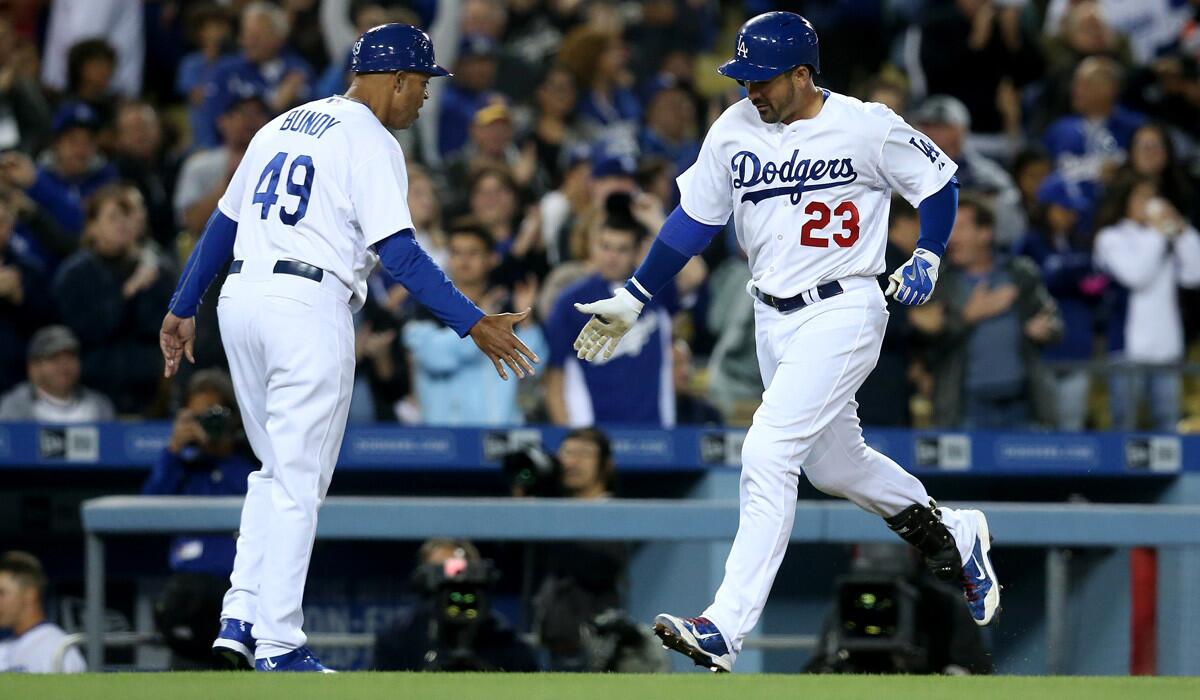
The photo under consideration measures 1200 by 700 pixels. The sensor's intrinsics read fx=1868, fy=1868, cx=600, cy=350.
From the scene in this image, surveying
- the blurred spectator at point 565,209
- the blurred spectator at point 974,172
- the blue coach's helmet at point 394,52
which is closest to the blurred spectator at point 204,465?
the blue coach's helmet at point 394,52

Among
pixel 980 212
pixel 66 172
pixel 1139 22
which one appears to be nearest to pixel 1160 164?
pixel 980 212

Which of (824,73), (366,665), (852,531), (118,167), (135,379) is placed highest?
(824,73)

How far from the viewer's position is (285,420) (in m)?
5.25

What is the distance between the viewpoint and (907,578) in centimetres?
687

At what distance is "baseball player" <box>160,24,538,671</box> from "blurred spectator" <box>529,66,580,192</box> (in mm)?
5343

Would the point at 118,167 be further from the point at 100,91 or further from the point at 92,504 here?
the point at 92,504

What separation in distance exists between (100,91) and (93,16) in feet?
2.92

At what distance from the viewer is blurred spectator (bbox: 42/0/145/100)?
1134 centimetres

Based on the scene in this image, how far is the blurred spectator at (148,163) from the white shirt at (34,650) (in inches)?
125

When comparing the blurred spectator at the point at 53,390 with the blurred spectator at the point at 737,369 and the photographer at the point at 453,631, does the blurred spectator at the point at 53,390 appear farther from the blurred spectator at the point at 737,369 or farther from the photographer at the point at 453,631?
the blurred spectator at the point at 737,369

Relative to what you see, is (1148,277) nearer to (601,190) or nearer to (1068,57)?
(1068,57)

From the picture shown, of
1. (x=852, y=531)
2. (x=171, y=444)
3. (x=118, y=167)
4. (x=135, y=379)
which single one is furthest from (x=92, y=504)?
(x=118, y=167)

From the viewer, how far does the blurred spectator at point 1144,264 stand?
32.3 ft

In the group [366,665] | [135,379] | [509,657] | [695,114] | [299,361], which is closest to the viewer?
[299,361]
